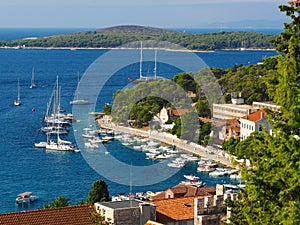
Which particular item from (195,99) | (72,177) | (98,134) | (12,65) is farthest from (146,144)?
(12,65)

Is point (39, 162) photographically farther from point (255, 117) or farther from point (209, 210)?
point (209, 210)

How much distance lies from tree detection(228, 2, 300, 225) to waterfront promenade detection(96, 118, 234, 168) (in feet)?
64.8

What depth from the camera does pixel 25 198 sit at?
2006 cm

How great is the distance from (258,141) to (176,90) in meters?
34.8

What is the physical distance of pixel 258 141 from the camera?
446 centimetres

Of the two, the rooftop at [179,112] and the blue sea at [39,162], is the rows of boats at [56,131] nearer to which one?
the blue sea at [39,162]

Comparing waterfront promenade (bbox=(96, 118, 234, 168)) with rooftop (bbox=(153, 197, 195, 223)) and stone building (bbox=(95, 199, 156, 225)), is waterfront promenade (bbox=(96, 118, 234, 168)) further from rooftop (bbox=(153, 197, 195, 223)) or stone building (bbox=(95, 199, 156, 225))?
stone building (bbox=(95, 199, 156, 225))

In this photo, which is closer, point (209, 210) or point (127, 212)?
point (127, 212)

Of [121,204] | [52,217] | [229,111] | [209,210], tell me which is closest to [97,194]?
[52,217]

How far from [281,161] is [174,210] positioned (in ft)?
18.2

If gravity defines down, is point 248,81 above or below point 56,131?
above

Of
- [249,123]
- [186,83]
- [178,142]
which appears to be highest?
[249,123]

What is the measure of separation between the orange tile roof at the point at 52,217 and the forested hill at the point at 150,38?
84635 mm

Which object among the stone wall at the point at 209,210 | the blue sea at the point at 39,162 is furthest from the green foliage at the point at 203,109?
the stone wall at the point at 209,210
